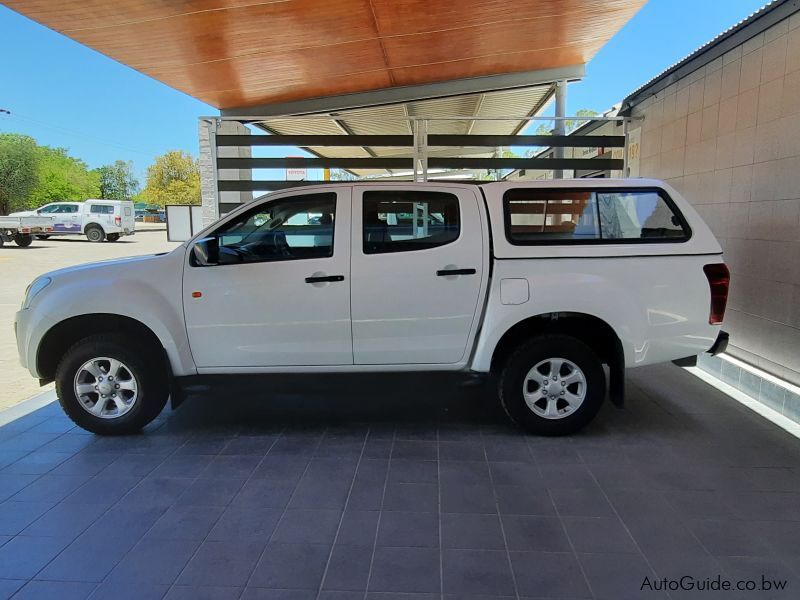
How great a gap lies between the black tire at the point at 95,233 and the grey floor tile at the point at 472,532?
31.1 m

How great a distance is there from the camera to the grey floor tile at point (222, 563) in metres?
2.75

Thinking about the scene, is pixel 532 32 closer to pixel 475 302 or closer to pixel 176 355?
pixel 475 302

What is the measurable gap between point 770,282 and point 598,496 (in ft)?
10.0

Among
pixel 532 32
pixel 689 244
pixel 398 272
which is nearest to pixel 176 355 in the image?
pixel 398 272

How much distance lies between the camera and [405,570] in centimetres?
282

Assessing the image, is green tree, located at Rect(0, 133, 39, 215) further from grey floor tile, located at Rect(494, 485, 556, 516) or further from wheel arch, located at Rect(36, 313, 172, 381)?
grey floor tile, located at Rect(494, 485, 556, 516)

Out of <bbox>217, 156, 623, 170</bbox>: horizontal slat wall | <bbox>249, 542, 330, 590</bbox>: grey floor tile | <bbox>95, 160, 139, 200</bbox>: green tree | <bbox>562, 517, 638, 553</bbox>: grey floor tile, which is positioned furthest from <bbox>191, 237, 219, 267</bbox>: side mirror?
<bbox>95, 160, 139, 200</bbox>: green tree

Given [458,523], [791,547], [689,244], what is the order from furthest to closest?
[689,244], [458,523], [791,547]

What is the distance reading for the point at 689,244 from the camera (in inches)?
169

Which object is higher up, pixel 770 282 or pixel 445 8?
pixel 445 8

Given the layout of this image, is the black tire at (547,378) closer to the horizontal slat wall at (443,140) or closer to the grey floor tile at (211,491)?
the grey floor tile at (211,491)

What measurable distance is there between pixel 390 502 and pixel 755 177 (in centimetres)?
461

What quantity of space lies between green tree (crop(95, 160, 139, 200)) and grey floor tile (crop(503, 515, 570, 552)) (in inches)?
3838

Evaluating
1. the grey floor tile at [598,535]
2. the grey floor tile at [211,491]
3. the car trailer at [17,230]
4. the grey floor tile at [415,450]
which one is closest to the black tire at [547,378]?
the grey floor tile at [415,450]
